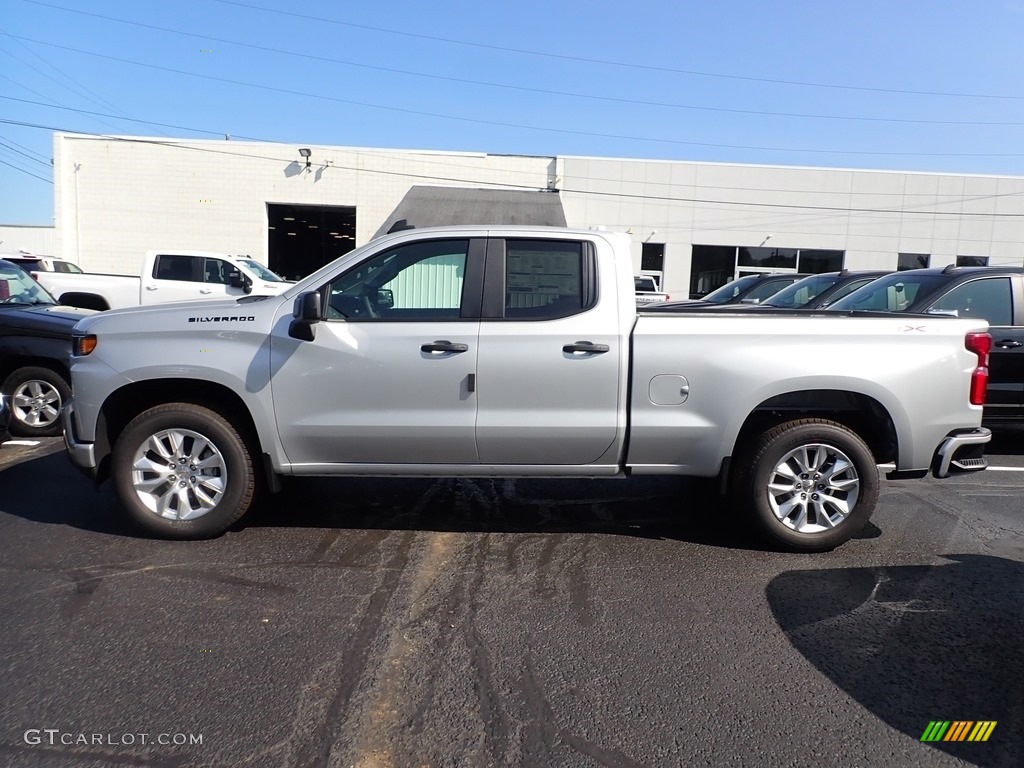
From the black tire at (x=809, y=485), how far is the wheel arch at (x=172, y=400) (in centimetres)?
301

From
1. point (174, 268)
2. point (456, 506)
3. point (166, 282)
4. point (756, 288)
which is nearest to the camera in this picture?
point (456, 506)

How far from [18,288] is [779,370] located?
8013 millimetres

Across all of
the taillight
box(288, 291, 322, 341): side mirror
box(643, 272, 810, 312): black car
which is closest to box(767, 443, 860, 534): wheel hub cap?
the taillight

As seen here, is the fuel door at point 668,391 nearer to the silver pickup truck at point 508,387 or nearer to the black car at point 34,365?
the silver pickup truck at point 508,387

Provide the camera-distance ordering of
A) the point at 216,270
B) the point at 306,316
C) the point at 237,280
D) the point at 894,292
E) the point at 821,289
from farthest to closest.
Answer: the point at 216,270 < the point at 237,280 < the point at 821,289 < the point at 894,292 < the point at 306,316

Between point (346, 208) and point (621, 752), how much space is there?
27.3 m

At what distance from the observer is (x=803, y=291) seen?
1102cm

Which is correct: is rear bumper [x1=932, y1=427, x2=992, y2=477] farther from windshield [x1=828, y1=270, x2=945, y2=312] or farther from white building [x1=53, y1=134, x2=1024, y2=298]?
white building [x1=53, y1=134, x2=1024, y2=298]

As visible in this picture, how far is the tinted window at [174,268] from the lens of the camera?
14.3m

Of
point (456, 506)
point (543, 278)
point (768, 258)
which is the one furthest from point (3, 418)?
point (768, 258)

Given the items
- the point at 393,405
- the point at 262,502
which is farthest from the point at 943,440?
the point at 262,502

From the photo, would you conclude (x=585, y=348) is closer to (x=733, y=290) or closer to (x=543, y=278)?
(x=543, y=278)

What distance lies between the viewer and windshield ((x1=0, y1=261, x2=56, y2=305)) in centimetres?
781

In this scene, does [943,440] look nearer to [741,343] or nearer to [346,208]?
[741,343]
